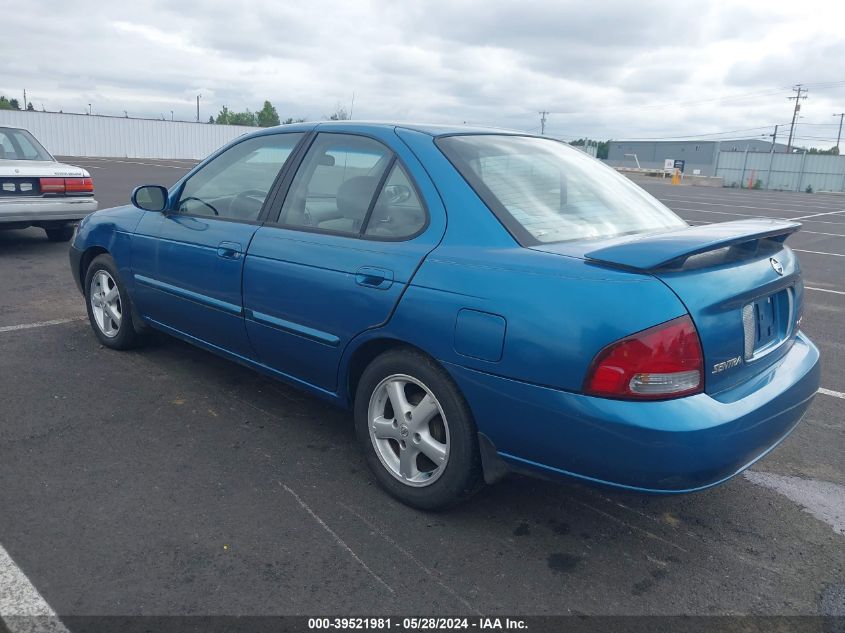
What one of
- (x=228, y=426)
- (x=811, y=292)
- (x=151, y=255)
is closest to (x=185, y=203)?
(x=151, y=255)

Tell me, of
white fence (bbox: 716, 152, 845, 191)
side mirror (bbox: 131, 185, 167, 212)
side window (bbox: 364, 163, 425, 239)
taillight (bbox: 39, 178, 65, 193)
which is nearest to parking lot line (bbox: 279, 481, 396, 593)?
side window (bbox: 364, 163, 425, 239)

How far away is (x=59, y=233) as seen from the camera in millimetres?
9562

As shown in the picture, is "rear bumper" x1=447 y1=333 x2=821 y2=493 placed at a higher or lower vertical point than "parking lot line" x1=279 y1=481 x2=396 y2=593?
higher

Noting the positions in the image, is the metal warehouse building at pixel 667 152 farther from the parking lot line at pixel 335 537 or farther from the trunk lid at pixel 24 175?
the parking lot line at pixel 335 537

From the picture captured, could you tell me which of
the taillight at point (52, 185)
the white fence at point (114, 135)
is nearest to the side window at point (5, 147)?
the taillight at point (52, 185)

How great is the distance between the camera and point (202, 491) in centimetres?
312

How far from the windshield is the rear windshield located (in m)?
7.39

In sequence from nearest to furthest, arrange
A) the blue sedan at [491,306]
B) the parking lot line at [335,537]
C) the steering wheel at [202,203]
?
the blue sedan at [491,306], the parking lot line at [335,537], the steering wheel at [202,203]

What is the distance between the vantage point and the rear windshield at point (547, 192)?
2.94 metres

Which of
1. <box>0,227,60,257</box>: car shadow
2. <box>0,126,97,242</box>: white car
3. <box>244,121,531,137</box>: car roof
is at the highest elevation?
<box>244,121,531,137</box>: car roof

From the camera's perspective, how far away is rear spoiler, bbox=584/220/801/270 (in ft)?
7.96

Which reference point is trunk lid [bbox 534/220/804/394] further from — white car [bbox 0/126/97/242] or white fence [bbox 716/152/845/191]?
white fence [bbox 716/152/845/191]

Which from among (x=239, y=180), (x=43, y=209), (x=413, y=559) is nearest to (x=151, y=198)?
(x=239, y=180)

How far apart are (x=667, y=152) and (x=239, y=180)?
298 ft
